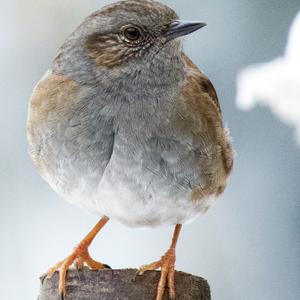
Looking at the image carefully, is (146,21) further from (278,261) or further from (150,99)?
(278,261)

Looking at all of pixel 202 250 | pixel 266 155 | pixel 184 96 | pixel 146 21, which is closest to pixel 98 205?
pixel 184 96

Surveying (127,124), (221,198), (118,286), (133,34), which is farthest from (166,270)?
(221,198)

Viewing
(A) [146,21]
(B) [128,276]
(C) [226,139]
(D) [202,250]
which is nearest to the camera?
(B) [128,276]

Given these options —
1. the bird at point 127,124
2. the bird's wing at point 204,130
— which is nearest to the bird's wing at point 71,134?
the bird at point 127,124

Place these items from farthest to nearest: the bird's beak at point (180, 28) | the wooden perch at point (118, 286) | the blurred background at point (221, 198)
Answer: the blurred background at point (221, 198) < the bird's beak at point (180, 28) < the wooden perch at point (118, 286)

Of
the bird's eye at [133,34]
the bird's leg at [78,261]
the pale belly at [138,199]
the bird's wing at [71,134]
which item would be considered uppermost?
the bird's eye at [133,34]

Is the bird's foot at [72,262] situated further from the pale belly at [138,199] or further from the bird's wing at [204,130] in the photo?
the bird's wing at [204,130]

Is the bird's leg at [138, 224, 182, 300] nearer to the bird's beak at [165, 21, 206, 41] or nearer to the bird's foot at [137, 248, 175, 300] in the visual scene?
the bird's foot at [137, 248, 175, 300]
